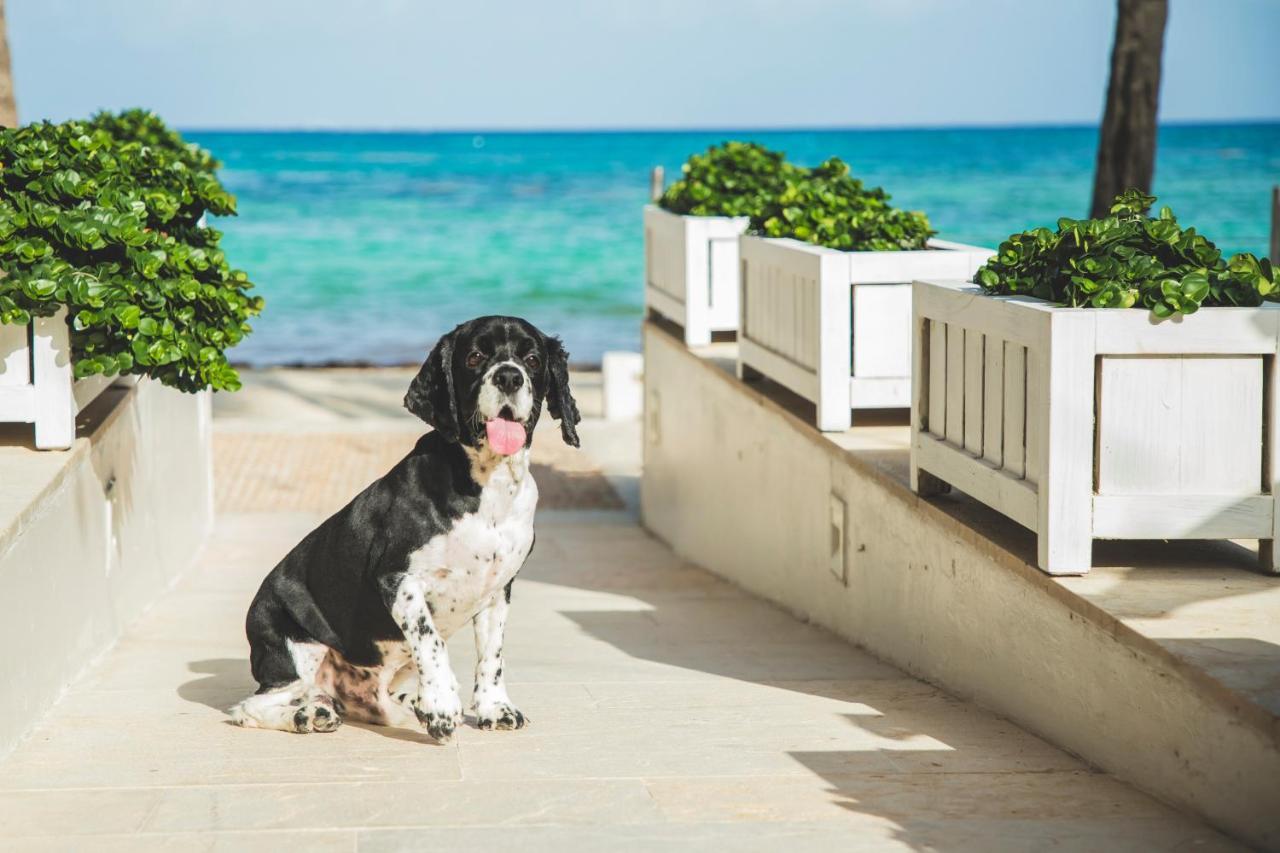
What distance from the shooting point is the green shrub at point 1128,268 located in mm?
4941

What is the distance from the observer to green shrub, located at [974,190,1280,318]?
4941mm

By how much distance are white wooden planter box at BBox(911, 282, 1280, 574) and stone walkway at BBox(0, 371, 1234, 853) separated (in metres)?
0.74

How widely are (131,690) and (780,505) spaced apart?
3.48 meters

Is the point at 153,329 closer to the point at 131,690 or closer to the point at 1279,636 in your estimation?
the point at 131,690

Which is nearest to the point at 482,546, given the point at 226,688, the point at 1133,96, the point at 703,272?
the point at 226,688

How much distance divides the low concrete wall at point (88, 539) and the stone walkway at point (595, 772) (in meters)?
0.15

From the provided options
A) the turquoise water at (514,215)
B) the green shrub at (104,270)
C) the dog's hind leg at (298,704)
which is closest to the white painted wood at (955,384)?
the dog's hind leg at (298,704)

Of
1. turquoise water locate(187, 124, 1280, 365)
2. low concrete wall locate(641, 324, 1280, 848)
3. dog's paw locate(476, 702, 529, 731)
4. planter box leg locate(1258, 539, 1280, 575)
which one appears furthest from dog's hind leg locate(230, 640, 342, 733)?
turquoise water locate(187, 124, 1280, 365)

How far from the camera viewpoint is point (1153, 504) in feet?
16.5

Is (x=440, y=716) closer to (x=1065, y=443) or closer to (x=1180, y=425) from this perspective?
(x=1065, y=443)

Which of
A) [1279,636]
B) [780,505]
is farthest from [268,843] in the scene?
[780,505]

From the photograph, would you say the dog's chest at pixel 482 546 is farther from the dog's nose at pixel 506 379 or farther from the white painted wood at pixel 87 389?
the white painted wood at pixel 87 389

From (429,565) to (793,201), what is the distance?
13.8 ft

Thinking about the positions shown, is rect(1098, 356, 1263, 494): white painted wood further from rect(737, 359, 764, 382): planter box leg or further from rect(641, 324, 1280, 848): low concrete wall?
rect(737, 359, 764, 382): planter box leg
